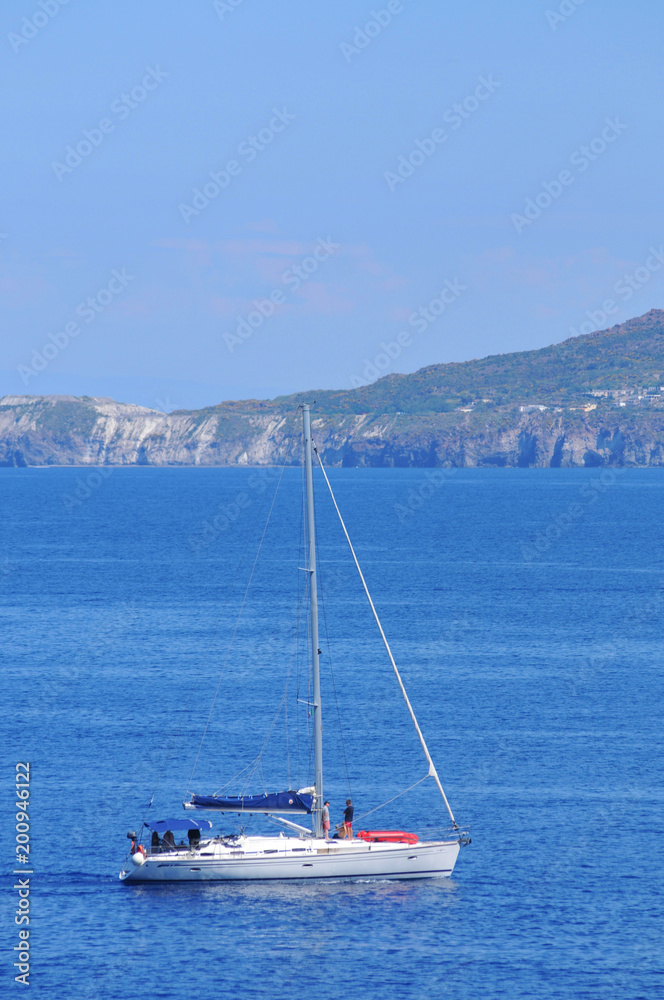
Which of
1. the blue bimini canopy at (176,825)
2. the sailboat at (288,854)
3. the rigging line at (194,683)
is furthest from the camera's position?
the rigging line at (194,683)

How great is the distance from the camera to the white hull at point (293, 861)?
44906mm

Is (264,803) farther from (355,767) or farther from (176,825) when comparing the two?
(355,767)

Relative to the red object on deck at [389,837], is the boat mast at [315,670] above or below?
above

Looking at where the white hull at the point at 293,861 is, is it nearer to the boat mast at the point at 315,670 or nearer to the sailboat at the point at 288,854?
the sailboat at the point at 288,854

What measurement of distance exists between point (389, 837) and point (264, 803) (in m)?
Answer: 4.77

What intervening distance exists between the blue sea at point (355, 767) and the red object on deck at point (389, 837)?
1673 millimetres

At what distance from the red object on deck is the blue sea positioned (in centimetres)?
167

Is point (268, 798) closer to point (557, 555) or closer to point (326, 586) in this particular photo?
point (326, 586)

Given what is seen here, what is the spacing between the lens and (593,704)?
69.8 m

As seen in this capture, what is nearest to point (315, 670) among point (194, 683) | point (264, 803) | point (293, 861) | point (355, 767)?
point (264, 803)

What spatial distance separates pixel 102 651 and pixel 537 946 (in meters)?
48.4

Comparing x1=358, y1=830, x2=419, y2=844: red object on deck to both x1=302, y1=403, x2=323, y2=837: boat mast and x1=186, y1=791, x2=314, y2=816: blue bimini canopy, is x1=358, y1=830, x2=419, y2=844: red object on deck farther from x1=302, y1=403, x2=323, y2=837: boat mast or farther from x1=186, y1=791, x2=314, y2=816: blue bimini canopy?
x1=186, y1=791, x2=314, y2=816: blue bimini canopy

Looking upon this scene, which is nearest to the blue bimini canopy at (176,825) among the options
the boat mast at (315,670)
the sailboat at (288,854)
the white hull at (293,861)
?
the sailboat at (288,854)

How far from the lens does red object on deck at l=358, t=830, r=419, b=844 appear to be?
45.8m
